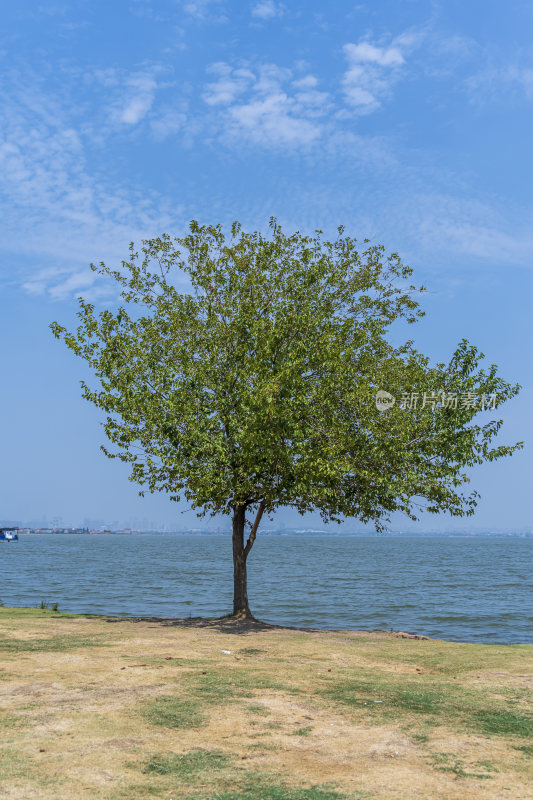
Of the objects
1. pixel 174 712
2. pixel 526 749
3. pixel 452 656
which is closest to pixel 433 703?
pixel 526 749

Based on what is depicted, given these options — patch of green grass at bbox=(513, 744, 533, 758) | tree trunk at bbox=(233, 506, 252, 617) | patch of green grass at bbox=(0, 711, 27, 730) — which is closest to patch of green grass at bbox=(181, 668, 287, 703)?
patch of green grass at bbox=(0, 711, 27, 730)

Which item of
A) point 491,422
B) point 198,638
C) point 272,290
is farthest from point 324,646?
point 272,290

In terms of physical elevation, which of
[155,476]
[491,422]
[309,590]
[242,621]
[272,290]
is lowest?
[309,590]

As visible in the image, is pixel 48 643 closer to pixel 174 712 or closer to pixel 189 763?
pixel 174 712

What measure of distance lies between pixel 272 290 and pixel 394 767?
17.7m

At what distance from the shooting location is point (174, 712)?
10016 mm

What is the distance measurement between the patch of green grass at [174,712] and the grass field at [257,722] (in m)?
0.03

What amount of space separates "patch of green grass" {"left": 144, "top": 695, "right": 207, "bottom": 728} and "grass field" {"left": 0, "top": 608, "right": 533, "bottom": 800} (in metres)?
0.03

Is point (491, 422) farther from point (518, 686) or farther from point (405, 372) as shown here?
point (518, 686)

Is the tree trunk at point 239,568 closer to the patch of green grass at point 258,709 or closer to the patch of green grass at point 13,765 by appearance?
the patch of green grass at point 258,709

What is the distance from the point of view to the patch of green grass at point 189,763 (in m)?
7.55

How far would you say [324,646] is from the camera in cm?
1784

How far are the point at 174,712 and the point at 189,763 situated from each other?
2238mm

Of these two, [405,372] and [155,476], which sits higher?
[405,372]
